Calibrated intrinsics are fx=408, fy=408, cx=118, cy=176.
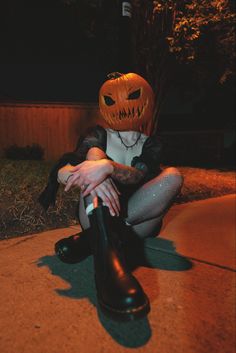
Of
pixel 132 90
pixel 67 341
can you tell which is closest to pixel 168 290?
pixel 67 341

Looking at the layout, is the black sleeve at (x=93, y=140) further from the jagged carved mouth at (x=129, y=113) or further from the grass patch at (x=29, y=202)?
the grass patch at (x=29, y=202)

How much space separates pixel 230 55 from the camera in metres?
8.89

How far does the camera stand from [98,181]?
89.7 inches

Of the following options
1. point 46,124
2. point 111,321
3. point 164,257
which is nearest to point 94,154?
point 111,321

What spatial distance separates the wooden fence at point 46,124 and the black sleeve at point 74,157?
756 cm

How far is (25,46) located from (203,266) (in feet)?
32.8

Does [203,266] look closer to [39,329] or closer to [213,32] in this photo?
[39,329]

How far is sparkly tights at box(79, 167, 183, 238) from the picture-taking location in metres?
2.62

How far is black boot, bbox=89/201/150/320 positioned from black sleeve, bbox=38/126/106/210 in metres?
0.54

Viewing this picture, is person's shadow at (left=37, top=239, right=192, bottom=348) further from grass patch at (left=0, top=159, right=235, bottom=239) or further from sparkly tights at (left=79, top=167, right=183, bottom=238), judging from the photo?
grass patch at (left=0, top=159, right=235, bottom=239)

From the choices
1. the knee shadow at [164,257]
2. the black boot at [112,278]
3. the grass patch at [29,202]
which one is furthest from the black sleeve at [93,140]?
the grass patch at [29,202]

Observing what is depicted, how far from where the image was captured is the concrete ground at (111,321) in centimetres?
214

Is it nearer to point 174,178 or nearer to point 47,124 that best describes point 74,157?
point 174,178

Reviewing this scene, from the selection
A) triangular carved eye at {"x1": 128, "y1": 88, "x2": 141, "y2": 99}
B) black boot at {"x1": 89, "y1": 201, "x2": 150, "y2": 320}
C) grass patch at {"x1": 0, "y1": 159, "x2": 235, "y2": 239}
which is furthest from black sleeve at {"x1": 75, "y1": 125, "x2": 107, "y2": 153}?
grass patch at {"x1": 0, "y1": 159, "x2": 235, "y2": 239}
